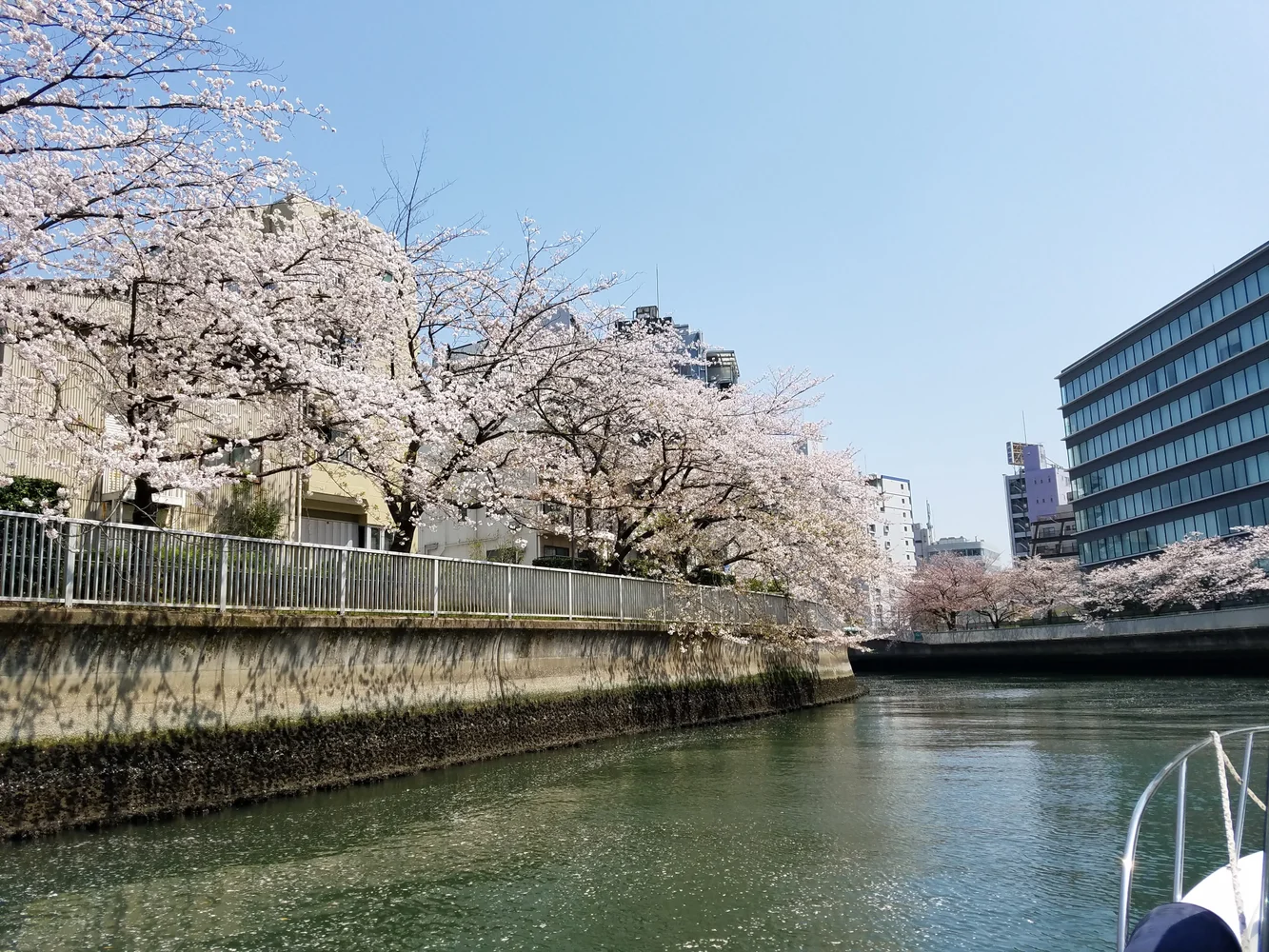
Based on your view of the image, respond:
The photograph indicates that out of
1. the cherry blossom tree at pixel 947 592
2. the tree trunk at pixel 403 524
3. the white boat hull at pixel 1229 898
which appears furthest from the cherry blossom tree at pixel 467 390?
the cherry blossom tree at pixel 947 592

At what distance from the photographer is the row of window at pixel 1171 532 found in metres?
57.2

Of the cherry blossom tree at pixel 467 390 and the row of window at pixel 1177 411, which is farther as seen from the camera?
the row of window at pixel 1177 411

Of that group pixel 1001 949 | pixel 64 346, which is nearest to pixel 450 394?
pixel 64 346

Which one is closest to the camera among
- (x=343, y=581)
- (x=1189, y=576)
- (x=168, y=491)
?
(x=343, y=581)

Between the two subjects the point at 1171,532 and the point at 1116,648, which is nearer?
the point at 1116,648

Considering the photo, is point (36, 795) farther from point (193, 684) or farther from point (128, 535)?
point (128, 535)

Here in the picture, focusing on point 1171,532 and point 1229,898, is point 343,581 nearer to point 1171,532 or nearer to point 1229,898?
point 1229,898

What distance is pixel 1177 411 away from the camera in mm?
64375

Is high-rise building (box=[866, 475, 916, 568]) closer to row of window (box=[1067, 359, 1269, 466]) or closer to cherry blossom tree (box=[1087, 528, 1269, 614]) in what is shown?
row of window (box=[1067, 359, 1269, 466])

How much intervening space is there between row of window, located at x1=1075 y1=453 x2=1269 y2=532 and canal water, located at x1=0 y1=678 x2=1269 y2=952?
50693mm

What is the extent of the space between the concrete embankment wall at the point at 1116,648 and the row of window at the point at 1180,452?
15553 millimetres

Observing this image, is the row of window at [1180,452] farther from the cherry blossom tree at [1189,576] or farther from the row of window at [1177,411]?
the cherry blossom tree at [1189,576]

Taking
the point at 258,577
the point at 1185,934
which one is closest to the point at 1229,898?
the point at 1185,934

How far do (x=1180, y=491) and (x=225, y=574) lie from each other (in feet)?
221
